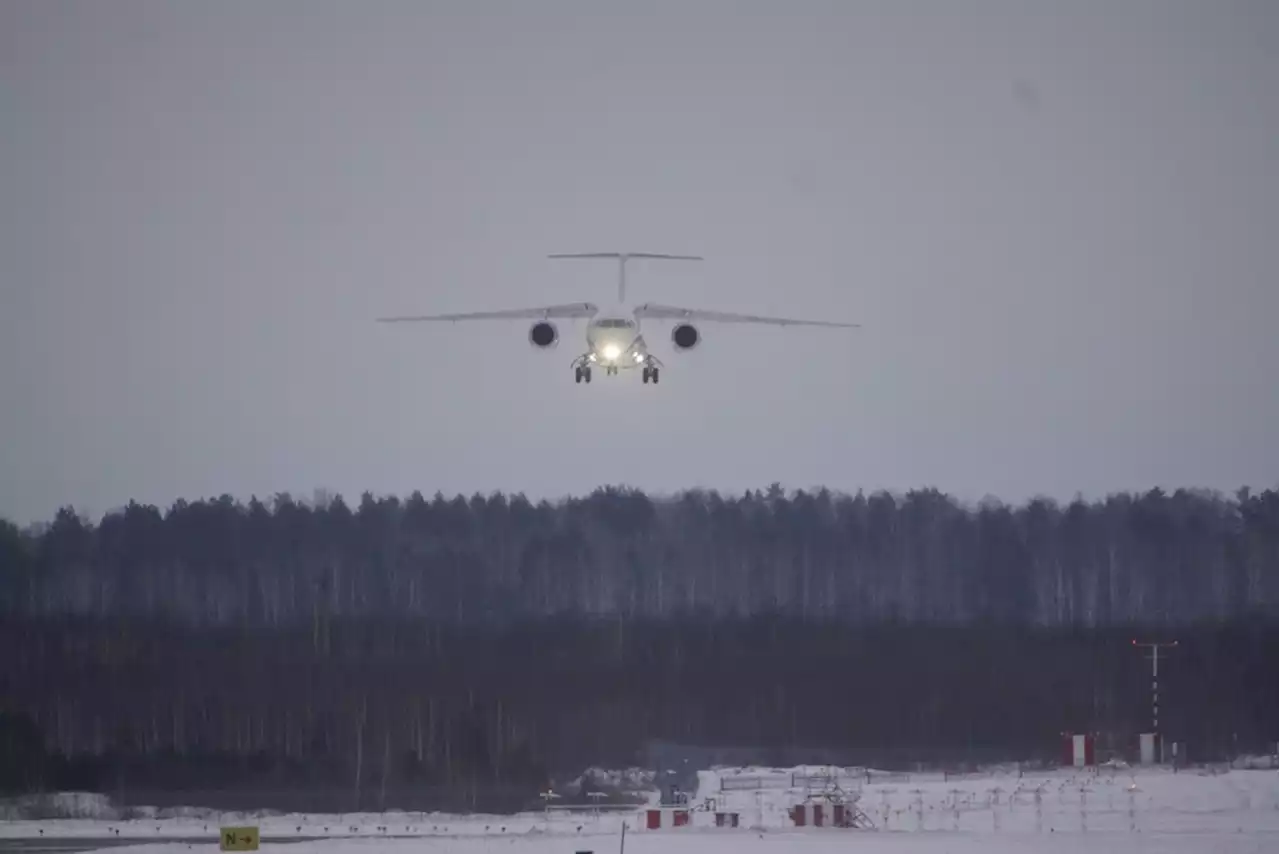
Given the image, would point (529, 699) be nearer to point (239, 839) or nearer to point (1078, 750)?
point (239, 839)

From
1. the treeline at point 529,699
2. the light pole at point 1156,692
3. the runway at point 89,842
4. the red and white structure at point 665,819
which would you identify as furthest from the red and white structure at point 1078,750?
Answer: the runway at point 89,842

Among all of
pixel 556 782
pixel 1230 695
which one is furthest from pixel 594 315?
pixel 1230 695

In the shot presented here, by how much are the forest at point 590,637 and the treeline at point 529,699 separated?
0.26 feet

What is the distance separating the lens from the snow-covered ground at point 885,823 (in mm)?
32844

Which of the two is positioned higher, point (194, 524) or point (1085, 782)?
point (194, 524)

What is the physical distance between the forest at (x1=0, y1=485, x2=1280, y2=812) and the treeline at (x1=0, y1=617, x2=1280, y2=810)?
0.08m

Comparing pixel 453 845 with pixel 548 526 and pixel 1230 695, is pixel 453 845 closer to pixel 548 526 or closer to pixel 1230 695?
pixel 1230 695

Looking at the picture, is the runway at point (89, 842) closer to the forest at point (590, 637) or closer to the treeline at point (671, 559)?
the forest at point (590, 637)

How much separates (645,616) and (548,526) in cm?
937

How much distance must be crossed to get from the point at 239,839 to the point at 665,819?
304 inches

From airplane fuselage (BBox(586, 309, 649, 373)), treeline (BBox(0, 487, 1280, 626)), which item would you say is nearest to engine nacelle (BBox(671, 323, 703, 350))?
airplane fuselage (BBox(586, 309, 649, 373))

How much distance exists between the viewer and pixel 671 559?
57.8m

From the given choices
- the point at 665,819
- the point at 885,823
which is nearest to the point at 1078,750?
the point at 885,823

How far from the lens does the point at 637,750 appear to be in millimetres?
43250
